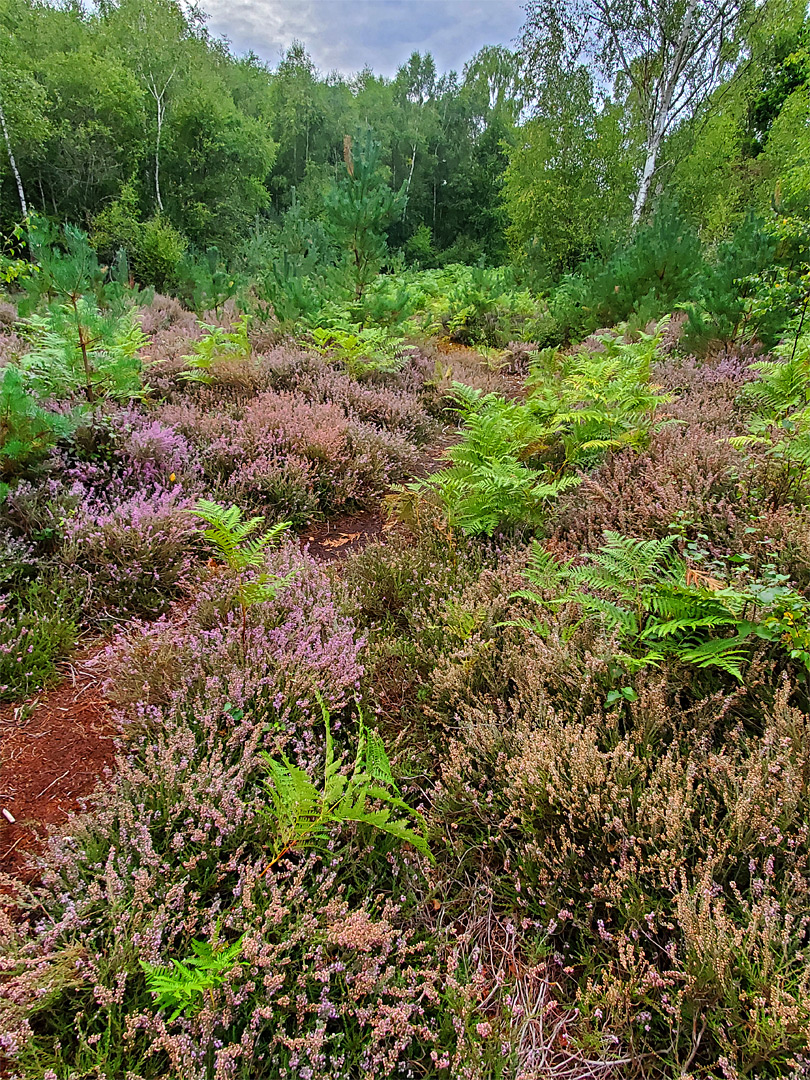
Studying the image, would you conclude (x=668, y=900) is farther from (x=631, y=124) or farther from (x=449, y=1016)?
(x=631, y=124)

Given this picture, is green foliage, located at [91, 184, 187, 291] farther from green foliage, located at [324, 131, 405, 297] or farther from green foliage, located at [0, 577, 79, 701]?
green foliage, located at [0, 577, 79, 701]

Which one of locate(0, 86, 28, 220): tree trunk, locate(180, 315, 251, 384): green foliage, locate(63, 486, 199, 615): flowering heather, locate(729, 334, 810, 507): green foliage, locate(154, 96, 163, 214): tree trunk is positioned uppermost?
locate(154, 96, 163, 214): tree trunk

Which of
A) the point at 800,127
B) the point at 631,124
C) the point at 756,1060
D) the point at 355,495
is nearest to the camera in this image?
the point at 756,1060

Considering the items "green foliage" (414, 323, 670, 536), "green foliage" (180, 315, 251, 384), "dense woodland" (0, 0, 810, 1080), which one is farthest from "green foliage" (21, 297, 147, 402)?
"green foliage" (414, 323, 670, 536)

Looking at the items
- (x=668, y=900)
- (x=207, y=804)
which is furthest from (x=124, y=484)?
(x=668, y=900)

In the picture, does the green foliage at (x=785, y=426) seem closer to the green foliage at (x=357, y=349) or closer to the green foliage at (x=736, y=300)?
the green foliage at (x=736, y=300)

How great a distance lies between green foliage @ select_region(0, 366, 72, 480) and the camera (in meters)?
2.87

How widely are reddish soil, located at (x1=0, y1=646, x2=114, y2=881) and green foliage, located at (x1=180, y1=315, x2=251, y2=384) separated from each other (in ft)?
13.3

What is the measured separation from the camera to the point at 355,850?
5.73 feet

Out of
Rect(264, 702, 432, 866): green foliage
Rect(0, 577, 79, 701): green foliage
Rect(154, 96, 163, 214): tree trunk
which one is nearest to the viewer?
Rect(264, 702, 432, 866): green foliage

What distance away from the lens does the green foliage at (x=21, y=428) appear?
287 cm

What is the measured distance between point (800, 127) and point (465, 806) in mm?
21027

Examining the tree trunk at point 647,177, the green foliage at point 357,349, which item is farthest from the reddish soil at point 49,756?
the tree trunk at point 647,177

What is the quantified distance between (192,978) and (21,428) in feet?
9.60
